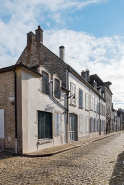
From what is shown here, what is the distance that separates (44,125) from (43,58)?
23.1 feet

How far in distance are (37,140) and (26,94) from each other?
255 centimetres

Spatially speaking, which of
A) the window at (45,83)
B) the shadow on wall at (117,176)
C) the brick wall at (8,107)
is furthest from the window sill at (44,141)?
the shadow on wall at (117,176)

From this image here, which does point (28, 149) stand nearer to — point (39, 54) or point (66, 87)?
point (66, 87)

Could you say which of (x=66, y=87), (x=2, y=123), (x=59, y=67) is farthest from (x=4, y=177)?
(x=59, y=67)

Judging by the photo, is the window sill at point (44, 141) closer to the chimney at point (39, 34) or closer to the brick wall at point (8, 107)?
the brick wall at point (8, 107)

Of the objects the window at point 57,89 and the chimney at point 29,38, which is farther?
the chimney at point 29,38

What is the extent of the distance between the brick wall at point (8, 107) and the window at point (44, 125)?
1676mm

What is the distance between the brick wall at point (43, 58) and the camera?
44.8 ft

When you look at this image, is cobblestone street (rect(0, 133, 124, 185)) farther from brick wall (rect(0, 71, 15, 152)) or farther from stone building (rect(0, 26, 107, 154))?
stone building (rect(0, 26, 107, 154))

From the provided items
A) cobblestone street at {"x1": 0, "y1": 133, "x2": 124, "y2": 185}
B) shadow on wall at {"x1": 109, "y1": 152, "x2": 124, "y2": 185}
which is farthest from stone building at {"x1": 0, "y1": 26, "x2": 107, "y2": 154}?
shadow on wall at {"x1": 109, "y1": 152, "x2": 124, "y2": 185}

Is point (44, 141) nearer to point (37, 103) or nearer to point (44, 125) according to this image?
point (44, 125)

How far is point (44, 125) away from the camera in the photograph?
9.73 m

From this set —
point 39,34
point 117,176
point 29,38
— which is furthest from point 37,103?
point 29,38

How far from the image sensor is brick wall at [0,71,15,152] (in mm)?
8008
